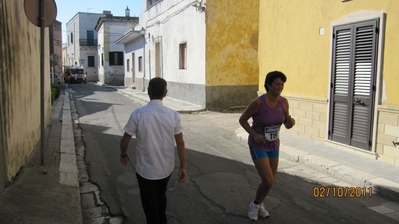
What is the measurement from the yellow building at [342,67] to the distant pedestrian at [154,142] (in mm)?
4502

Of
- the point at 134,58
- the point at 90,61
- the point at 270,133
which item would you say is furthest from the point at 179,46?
the point at 90,61

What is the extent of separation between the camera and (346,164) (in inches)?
237

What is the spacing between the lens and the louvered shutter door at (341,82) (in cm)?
695

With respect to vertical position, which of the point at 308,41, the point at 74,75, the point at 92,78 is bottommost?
the point at 92,78

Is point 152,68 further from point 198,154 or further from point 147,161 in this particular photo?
point 147,161

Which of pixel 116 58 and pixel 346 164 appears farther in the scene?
pixel 116 58

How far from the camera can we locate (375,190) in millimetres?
5059

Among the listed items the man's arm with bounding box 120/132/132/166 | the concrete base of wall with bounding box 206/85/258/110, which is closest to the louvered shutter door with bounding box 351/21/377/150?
the man's arm with bounding box 120/132/132/166

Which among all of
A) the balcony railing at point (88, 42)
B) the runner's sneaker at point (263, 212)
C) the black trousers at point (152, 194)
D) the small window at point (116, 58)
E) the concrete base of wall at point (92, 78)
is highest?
the balcony railing at point (88, 42)

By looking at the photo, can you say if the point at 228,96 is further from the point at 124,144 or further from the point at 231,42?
the point at 124,144

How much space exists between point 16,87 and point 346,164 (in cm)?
553

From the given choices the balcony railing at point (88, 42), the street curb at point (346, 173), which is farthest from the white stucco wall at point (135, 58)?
the balcony railing at point (88, 42)
